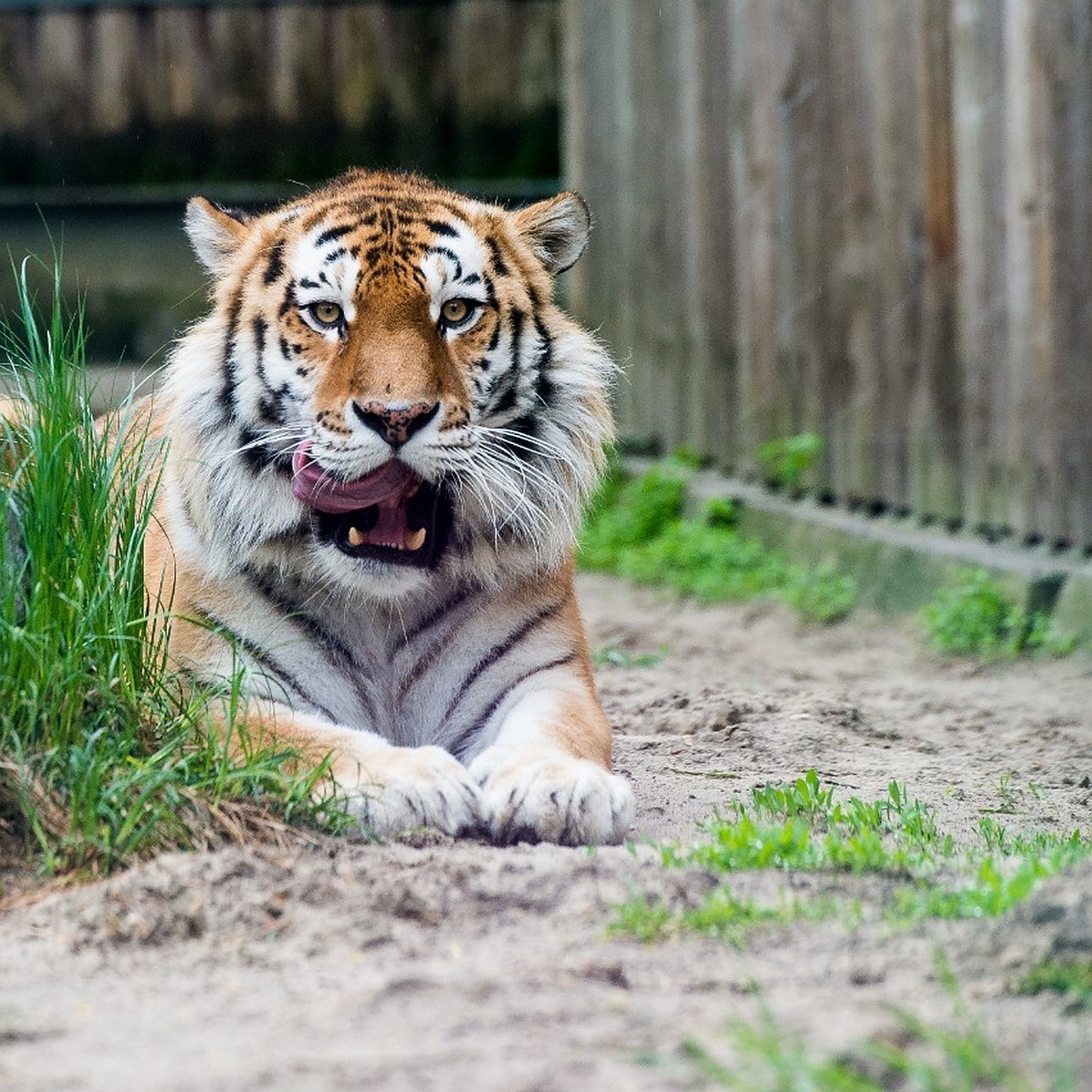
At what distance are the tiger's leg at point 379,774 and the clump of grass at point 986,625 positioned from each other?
9.36 feet

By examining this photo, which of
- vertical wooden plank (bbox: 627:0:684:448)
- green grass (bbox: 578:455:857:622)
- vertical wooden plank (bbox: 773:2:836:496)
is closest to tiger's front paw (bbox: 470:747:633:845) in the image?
green grass (bbox: 578:455:857:622)

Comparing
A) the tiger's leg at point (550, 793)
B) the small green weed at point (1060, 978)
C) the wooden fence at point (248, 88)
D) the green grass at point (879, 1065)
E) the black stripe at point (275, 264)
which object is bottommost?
the tiger's leg at point (550, 793)

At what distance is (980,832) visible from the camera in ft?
10.8

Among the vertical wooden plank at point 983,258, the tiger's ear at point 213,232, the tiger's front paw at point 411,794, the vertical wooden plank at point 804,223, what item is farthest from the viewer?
the vertical wooden plank at point 804,223

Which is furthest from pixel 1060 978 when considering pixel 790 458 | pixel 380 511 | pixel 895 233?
pixel 790 458

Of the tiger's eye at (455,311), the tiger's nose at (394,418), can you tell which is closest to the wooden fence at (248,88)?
the tiger's eye at (455,311)

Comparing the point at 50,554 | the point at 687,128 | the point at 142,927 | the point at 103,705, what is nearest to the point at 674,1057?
the point at 142,927

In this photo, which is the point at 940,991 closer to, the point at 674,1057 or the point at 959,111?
the point at 674,1057

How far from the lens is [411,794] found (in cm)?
310

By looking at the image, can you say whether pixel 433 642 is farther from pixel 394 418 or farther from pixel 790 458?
pixel 790 458

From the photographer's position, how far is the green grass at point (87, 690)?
289 cm

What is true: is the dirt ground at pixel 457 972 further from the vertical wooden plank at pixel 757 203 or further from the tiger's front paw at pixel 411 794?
the vertical wooden plank at pixel 757 203

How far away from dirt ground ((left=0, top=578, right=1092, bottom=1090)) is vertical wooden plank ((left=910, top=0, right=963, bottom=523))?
8.77 ft

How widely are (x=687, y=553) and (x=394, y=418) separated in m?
4.08
